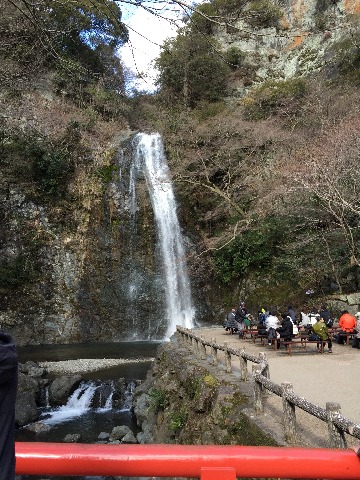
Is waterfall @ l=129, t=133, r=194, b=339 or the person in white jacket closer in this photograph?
the person in white jacket

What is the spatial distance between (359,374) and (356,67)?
850 inches

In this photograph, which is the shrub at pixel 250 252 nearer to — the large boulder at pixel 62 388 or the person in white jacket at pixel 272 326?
the person in white jacket at pixel 272 326

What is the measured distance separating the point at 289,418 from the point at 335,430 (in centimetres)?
103

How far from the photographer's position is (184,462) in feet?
5.97

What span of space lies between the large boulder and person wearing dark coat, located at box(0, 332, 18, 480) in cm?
1075

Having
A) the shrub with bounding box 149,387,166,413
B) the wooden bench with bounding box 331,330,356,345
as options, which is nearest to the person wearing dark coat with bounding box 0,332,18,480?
the shrub with bounding box 149,387,166,413

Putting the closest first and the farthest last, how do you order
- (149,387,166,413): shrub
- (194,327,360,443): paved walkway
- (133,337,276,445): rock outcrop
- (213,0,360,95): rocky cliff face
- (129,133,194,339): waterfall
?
1. (133,337,276,445): rock outcrop
2. (194,327,360,443): paved walkway
3. (149,387,166,413): shrub
4. (129,133,194,339): waterfall
5. (213,0,360,95): rocky cliff face

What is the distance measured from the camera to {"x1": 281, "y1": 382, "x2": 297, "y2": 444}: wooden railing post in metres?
4.39

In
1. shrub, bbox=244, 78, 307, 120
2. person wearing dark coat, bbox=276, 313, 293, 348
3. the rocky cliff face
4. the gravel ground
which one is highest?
the rocky cliff face

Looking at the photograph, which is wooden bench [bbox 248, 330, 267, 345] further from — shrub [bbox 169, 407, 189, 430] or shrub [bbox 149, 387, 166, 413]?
shrub [bbox 169, 407, 189, 430]

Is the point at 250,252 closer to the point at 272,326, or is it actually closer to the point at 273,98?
the point at 272,326

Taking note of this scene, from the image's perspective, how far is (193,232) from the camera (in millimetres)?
22922

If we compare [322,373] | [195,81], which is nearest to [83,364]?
[322,373]

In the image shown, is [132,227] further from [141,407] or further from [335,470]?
[335,470]
